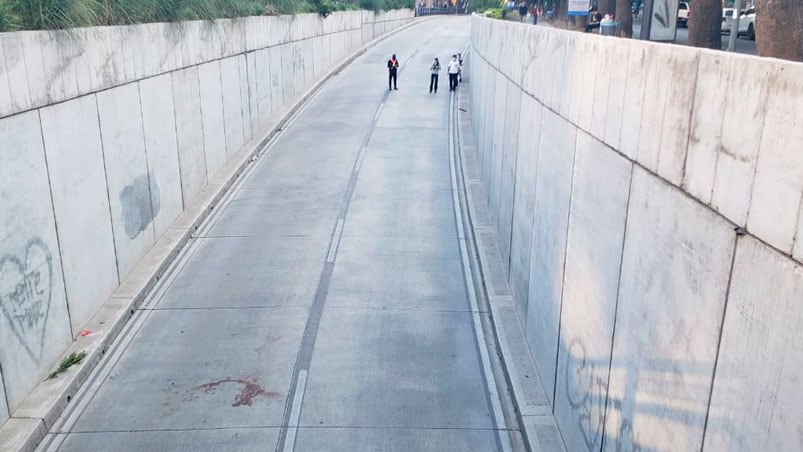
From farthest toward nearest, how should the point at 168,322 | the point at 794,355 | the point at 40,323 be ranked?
1. the point at 168,322
2. the point at 40,323
3. the point at 794,355

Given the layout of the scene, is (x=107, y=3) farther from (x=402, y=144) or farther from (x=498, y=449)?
(x=402, y=144)

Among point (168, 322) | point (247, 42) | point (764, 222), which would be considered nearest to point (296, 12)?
point (247, 42)

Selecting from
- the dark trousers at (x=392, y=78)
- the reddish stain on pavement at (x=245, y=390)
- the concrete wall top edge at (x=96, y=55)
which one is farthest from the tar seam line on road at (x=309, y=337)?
the dark trousers at (x=392, y=78)

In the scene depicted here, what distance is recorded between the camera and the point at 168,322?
11.6m

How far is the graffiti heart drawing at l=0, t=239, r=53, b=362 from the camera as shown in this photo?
863 cm

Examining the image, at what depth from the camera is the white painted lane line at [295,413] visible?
833 cm

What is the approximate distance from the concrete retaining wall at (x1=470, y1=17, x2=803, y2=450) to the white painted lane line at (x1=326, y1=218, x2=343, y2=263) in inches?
220

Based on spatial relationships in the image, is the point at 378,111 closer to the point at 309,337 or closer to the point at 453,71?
the point at 453,71

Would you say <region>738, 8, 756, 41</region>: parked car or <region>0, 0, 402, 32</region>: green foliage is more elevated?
<region>0, 0, 402, 32</region>: green foliage

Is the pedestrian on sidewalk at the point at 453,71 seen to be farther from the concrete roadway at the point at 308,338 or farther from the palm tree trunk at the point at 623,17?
the concrete roadway at the point at 308,338

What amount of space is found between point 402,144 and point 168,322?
14194 millimetres

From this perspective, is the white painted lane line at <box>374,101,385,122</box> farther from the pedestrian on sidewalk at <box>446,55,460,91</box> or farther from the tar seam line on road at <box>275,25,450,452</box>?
the tar seam line on road at <box>275,25,450,452</box>

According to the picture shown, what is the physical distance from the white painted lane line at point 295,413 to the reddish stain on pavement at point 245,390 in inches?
13.1

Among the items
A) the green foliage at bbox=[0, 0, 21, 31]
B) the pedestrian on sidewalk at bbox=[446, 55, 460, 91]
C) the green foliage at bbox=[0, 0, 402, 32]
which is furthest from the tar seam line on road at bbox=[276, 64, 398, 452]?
the pedestrian on sidewalk at bbox=[446, 55, 460, 91]
